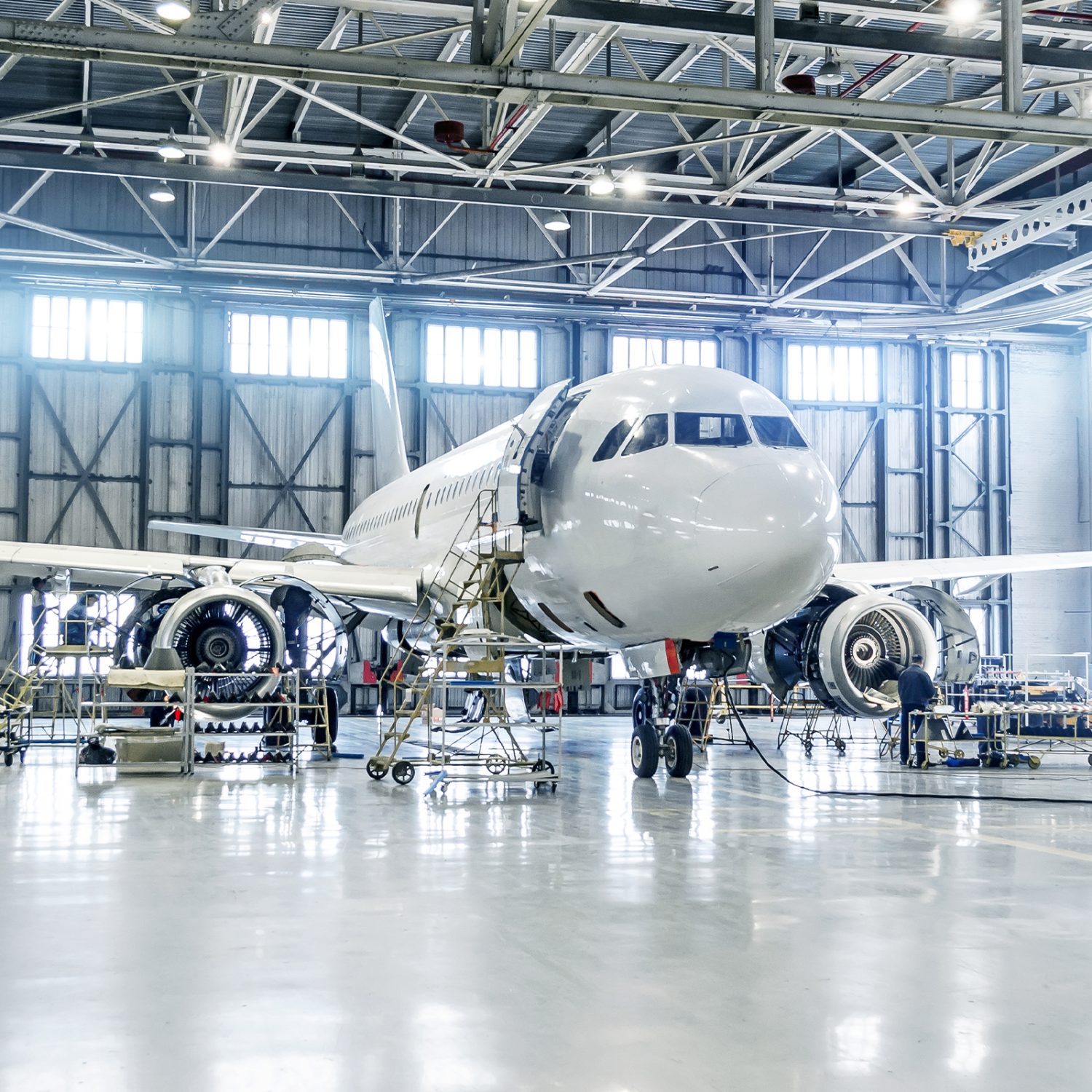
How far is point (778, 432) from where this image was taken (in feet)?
35.8

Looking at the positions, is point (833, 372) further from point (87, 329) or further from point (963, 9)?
point (963, 9)

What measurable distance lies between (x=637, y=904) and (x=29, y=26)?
9.14 metres

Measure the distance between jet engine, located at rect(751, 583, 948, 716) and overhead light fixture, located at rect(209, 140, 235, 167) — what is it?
451 inches

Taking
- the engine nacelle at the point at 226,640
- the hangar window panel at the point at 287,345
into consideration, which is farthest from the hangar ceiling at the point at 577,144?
the engine nacelle at the point at 226,640

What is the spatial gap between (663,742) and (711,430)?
378 cm

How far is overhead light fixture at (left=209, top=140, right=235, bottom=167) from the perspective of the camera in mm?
19234

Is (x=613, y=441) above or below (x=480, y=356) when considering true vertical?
below

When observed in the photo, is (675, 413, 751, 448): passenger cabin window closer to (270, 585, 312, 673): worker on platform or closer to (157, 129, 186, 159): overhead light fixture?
(270, 585, 312, 673): worker on platform

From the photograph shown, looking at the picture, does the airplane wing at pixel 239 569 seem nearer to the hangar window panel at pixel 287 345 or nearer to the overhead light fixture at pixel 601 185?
the overhead light fixture at pixel 601 185

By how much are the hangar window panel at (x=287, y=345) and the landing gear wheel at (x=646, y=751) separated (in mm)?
18945

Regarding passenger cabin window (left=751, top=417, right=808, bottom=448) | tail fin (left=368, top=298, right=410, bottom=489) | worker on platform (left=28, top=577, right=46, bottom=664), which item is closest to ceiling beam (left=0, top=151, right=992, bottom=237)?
tail fin (left=368, top=298, right=410, bottom=489)

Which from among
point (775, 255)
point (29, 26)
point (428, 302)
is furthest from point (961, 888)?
point (775, 255)

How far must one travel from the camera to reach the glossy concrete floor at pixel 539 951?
3.74 m

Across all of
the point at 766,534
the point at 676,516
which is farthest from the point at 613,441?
the point at 766,534
